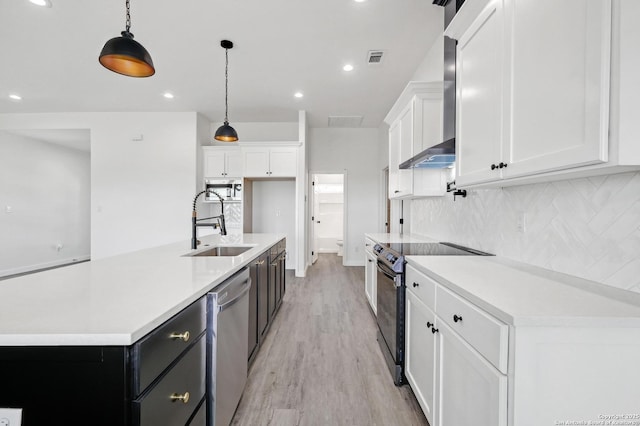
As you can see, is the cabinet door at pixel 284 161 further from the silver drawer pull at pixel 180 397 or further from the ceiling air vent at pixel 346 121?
the silver drawer pull at pixel 180 397

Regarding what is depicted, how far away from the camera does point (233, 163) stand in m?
5.27

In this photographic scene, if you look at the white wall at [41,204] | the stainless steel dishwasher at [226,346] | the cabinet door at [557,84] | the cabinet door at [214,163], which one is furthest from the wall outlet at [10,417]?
the white wall at [41,204]

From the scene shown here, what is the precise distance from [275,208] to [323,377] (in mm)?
4330

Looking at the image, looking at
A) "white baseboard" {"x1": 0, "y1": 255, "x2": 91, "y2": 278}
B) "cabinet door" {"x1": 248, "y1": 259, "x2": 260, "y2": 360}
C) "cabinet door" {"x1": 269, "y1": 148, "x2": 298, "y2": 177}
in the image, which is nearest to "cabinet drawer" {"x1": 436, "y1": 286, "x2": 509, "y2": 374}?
"cabinet door" {"x1": 248, "y1": 259, "x2": 260, "y2": 360}

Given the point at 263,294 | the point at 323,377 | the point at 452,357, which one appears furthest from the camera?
the point at 263,294

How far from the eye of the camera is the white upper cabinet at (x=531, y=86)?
849 millimetres

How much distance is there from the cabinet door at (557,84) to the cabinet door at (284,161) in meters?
4.12

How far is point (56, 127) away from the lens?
201 inches

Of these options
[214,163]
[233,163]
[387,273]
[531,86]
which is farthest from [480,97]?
[214,163]

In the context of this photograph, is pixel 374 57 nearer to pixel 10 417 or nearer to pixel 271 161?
pixel 271 161

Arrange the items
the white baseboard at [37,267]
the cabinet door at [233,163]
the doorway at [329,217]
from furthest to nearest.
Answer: the doorway at [329,217]
the cabinet door at [233,163]
the white baseboard at [37,267]

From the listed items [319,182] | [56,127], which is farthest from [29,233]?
[319,182]

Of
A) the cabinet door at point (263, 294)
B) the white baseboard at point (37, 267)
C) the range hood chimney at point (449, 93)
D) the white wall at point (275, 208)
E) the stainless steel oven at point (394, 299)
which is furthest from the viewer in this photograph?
the white wall at point (275, 208)

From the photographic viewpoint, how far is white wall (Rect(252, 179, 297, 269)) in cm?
602
